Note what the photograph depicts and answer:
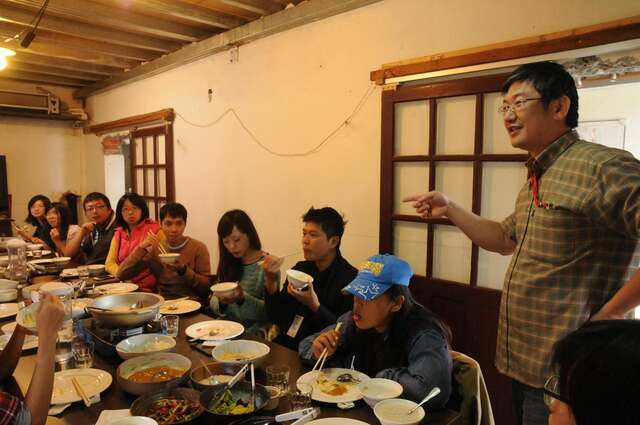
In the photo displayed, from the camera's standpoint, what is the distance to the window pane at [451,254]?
8.53 feet

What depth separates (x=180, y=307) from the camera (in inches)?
93.3

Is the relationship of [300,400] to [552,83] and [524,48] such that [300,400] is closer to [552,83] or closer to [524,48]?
[552,83]

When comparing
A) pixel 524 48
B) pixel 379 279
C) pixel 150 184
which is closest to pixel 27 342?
pixel 379 279

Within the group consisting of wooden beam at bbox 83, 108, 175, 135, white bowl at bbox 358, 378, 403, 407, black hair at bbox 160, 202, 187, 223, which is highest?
wooden beam at bbox 83, 108, 175, 135

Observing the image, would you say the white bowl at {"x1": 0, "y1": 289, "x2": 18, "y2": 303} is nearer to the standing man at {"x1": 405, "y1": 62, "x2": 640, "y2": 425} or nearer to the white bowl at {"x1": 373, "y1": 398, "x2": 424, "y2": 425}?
the white bowl at {"x1": 373, "y1": 398, "x2": 424, "y2": 425}

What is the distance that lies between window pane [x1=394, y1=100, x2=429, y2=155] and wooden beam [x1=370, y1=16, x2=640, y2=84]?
0.21m

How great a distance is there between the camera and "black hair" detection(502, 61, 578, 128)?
4.80 ft

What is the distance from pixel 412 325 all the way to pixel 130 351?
1.08 m

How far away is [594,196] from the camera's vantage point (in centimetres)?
131

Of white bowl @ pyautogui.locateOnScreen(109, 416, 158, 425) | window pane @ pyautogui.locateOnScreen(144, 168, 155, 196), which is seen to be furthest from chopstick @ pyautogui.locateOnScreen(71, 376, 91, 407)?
window pane @ pyautogui.locateOnScreen(144, 168, 155, 196)

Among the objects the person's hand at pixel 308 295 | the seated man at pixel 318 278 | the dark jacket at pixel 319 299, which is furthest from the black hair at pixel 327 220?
the person's hand at pixel 308 295

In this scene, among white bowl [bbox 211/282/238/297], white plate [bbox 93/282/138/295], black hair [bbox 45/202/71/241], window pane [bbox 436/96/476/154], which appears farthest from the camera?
black hair [bbox 45/202/71/241]

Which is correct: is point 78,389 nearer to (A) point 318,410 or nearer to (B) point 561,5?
(A) point 318,410

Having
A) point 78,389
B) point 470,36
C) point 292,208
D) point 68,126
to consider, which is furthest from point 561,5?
point 68,126
